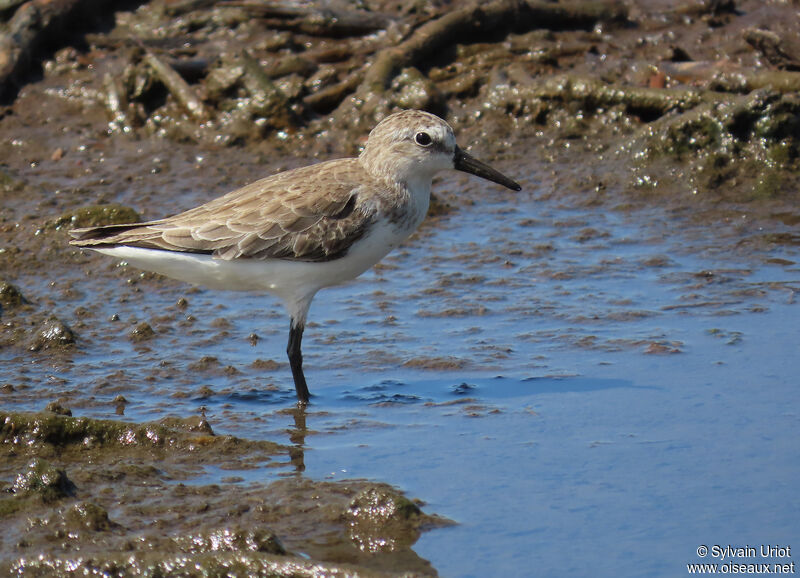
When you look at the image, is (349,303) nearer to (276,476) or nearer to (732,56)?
(276,476)

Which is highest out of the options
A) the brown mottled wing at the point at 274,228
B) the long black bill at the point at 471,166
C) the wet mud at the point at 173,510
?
the long black bill at the point at 471,166

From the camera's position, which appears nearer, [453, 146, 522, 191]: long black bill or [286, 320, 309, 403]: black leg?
[286, 320, 309, 403]: black leg

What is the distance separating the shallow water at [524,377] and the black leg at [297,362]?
11cm

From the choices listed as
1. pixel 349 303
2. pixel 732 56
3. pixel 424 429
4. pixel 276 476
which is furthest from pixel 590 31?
pixel 276 476

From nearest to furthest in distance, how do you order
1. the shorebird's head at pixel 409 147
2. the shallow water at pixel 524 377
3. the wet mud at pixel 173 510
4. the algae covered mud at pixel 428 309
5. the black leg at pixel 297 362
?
the wet mud at pixel 173 510 → the algae covered mud at pixel 428 309 → the shallow water at pixel 524 377 → the black leg at pixel 297 362 → the shorebird's head at pixel 409 147

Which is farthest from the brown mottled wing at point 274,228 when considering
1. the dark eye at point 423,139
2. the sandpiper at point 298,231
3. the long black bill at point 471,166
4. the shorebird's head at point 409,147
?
the long black bill at point 471,166

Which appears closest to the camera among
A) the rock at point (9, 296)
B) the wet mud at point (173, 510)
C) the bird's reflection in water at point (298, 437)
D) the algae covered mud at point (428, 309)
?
the wet mud at point (173, 510)

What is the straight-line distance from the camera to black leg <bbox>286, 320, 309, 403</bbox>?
297 inches

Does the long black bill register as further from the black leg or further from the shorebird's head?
the black leg

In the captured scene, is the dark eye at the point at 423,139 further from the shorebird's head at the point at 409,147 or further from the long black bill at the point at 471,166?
the long black bill at the point at 471,166

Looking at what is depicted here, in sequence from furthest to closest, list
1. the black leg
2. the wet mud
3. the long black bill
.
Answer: the long black bill < the black leg < the wet mud

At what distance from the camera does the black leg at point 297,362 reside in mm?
7553

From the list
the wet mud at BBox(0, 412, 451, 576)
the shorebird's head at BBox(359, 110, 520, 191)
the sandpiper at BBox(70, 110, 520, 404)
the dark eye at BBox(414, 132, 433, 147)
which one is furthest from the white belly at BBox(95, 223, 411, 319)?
the wet mud at BBox(0, 412, 451, 576)

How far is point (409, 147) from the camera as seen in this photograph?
7930 mm
